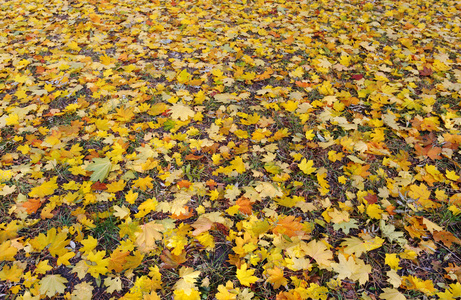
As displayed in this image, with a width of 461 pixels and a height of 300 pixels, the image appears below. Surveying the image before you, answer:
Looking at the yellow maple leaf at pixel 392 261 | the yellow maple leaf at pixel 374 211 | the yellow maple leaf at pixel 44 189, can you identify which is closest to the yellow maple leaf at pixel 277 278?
the yellow maple leaf at pixel 392 261

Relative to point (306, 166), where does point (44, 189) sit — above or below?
above

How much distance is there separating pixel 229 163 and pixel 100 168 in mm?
1131

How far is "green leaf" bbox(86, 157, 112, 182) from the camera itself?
2.31m

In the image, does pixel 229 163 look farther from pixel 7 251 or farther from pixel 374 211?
pixel 7 251

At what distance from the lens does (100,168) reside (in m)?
2.38

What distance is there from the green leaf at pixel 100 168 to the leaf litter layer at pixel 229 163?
0.5 inches

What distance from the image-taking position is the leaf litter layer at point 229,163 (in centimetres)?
181

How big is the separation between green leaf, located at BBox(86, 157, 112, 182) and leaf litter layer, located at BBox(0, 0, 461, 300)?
0.01 m

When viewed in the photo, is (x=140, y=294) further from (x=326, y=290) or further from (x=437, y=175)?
(x=437, y=175)

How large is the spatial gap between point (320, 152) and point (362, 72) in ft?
5.44

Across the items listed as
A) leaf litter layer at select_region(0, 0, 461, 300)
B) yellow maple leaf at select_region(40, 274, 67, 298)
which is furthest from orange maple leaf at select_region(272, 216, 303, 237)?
yellow maple leaf at select_region(40, 274, 67, 298)

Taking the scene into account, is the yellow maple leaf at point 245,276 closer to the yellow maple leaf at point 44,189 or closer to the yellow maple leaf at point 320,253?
the yellow maple leaf at point 320,253

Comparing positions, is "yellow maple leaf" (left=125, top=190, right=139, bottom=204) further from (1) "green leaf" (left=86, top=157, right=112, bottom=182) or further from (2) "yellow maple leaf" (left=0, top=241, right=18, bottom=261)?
(2) "yellow maple leaf" (left=0, top=241, right=18, bottom=261)

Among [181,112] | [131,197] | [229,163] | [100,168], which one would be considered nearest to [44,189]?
[100,168]
